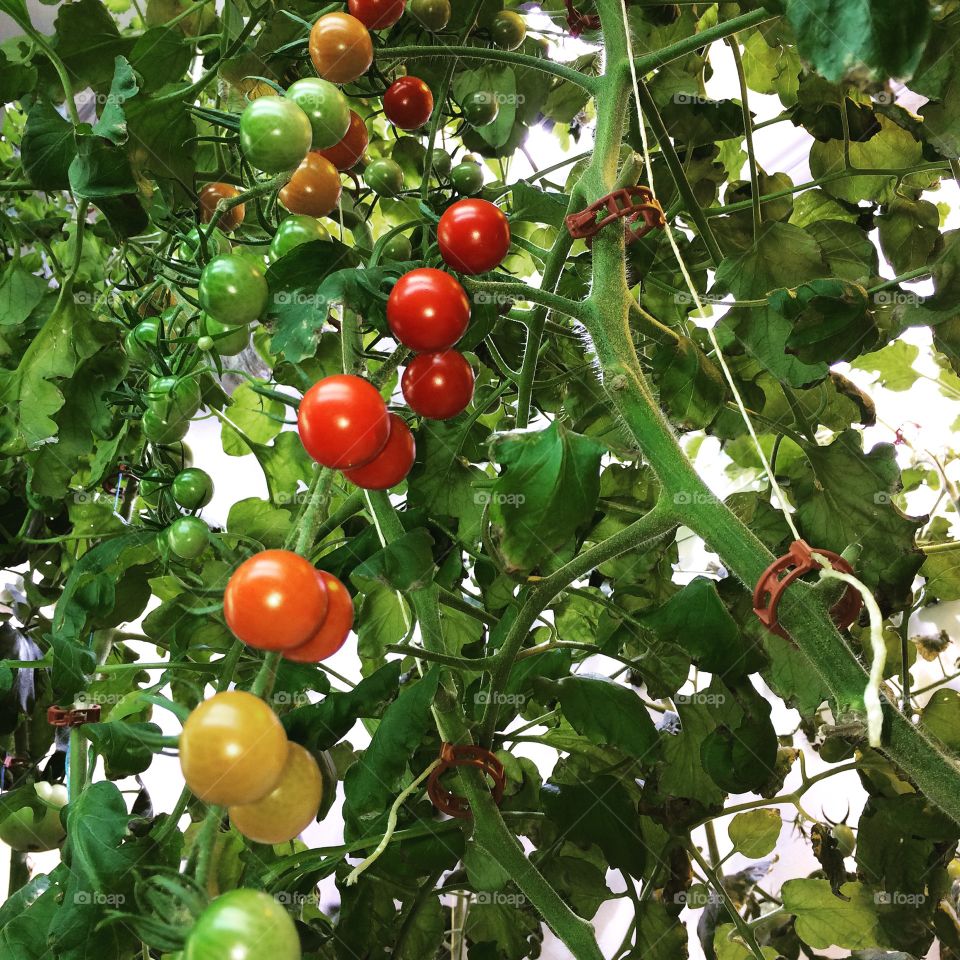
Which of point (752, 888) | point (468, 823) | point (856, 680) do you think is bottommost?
point (752, 888)

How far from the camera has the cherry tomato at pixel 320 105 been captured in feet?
1.51

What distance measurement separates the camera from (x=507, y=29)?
2.25ft

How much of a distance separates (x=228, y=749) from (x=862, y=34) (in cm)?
41

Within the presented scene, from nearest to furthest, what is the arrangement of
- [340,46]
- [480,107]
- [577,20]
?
[340,46] < [577,20] < [480,107]

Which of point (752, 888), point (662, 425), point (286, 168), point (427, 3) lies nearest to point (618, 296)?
point (662, 425)

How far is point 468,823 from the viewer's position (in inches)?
22.9

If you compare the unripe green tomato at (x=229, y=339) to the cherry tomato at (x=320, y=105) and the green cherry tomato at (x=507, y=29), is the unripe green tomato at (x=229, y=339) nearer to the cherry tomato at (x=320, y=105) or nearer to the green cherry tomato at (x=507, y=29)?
the cherry tomato at (x=320, y=105)

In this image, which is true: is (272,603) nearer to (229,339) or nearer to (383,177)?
(229,339)

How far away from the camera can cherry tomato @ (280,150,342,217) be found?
520 millimetres

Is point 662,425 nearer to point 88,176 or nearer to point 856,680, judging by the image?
point 856,680

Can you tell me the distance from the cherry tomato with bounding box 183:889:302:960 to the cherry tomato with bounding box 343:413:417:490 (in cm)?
24

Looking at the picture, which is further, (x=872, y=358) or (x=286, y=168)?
(x=872, y=358)

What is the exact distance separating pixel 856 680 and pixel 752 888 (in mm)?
636

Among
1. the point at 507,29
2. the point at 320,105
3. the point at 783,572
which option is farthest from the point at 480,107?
the point at 783,572
